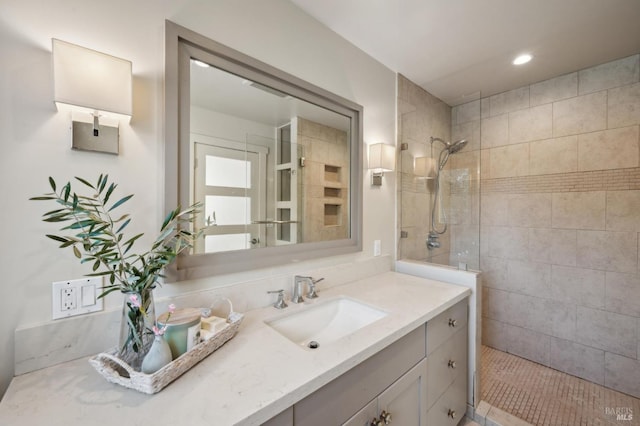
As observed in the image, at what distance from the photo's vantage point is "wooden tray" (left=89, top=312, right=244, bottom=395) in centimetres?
67

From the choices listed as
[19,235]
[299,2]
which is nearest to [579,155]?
[299,2]

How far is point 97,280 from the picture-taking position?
89cm

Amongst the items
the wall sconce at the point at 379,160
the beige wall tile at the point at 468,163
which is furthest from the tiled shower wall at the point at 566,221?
the wall sconce at the point at 379,160

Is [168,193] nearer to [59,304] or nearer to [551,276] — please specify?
[59,304]

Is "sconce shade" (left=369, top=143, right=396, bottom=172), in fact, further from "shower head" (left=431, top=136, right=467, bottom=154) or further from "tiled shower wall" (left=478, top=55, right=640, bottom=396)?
"tiled shower wall" (left=478, top=55, right=640, bottom=396)

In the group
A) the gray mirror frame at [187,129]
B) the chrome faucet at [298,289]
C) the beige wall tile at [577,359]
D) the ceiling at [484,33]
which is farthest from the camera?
the beige wall tile at [577,359]

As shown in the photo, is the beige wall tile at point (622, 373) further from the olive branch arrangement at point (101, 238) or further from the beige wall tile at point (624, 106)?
the olive branch arrangement at point (101, 238)

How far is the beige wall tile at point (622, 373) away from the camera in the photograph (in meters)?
1.87

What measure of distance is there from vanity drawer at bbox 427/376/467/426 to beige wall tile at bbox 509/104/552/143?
2116 millimetres

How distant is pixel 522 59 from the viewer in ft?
6.53

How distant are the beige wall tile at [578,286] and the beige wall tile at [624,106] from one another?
3.74 feet

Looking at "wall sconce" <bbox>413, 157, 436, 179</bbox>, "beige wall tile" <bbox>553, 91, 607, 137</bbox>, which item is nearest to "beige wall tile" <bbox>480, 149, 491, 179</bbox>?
"beige wall tile" <bbox>553, 91, 607, 137</bbox>

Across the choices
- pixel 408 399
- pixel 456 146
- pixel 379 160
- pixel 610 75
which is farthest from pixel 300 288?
pixel 610 75

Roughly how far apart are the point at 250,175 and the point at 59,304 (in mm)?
840
